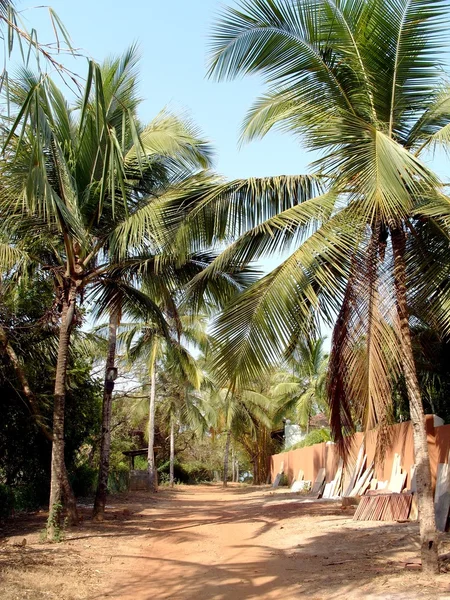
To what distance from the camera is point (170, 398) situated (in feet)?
119

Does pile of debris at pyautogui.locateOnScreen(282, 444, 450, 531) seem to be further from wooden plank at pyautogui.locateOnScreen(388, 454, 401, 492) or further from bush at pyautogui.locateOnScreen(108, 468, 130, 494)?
bush at pyautogui.locateOnScreen(108, 468, 130, 494)

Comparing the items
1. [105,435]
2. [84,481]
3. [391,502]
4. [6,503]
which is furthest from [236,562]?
[84,481]

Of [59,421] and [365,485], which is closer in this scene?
[59,421]

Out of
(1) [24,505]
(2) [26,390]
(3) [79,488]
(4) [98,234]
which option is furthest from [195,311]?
(3) [79,488]

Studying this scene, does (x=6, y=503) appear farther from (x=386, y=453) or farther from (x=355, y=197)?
(x=355, y=197)

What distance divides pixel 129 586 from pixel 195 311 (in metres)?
4.87

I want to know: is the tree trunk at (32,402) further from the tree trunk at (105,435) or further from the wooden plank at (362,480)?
the wooden plank at (362,480)

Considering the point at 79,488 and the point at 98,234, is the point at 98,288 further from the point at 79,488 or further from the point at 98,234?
the point at 79,488

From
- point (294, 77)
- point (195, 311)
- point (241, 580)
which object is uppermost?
point (294, 77)

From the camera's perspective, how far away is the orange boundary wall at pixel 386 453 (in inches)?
411

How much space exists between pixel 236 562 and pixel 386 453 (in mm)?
6076

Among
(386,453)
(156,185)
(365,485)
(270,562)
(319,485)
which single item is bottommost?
(270,562)

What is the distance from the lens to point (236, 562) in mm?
8203

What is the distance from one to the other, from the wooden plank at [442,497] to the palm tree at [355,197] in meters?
2.46
